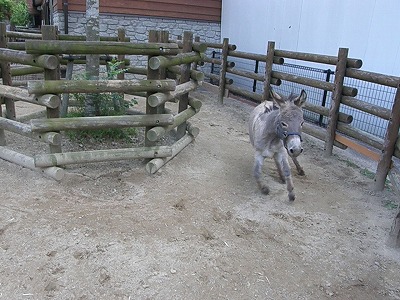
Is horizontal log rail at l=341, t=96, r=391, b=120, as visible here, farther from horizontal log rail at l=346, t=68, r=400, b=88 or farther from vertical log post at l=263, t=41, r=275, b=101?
vertical log post at l=263, t=41, r=275, b=101

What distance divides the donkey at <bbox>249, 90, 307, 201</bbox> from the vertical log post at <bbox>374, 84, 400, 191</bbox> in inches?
39.8

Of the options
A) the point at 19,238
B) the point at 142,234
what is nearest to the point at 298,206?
the point at 142,234

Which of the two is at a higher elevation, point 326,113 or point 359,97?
point 359,97

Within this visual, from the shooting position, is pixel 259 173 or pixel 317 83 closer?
pixel 259 173

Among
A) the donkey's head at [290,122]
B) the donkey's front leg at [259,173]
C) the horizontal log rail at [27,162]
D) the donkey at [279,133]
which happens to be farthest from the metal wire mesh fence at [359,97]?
the horizontal log rail at [27,162]

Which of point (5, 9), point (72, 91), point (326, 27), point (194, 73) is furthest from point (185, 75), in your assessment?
point (5, 9)

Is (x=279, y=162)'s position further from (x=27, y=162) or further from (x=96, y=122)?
(x=27, y=162)

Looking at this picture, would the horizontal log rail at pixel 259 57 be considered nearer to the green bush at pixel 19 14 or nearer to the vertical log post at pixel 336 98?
the vertical log post at pixel 336 98

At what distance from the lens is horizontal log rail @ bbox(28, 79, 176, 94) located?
4270 mm

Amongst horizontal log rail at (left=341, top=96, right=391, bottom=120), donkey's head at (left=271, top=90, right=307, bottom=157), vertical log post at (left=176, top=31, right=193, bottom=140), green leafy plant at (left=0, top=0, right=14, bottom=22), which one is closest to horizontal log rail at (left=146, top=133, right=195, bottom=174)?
vertical log post at (left=176, top=31, right=193, bottom=140)

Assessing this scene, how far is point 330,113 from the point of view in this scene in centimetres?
634

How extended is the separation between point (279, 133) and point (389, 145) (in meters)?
1.68

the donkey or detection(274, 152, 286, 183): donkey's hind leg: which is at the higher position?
the donkey

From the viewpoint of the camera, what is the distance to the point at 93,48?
14.4ft
